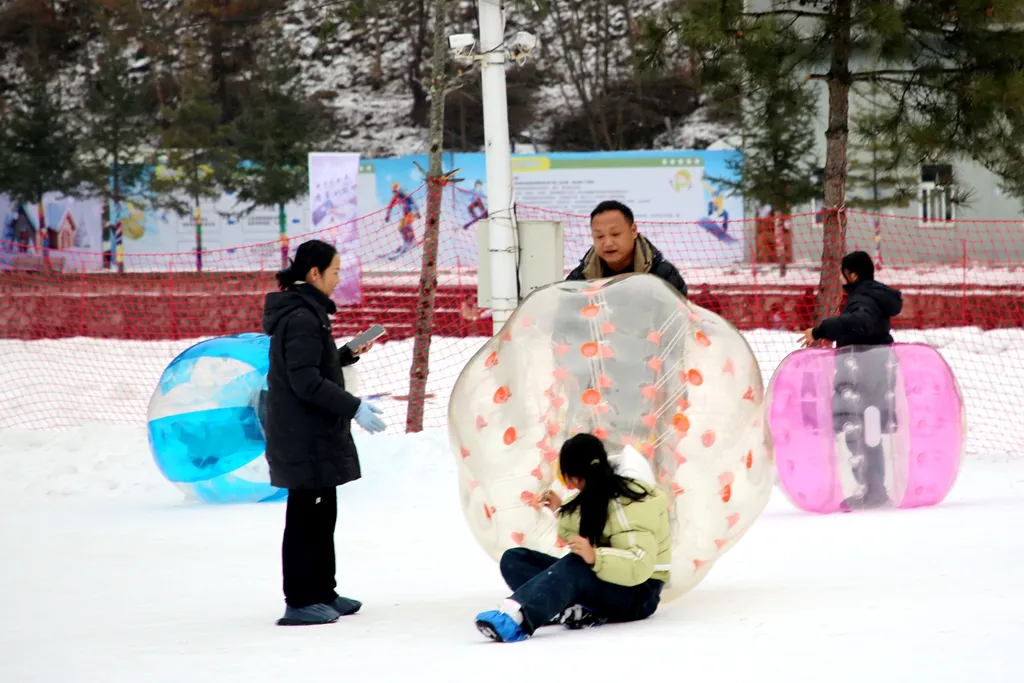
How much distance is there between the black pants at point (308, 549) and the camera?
4.82 metres

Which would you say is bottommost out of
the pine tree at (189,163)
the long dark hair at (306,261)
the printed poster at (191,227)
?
the long dark hair at (306,261)

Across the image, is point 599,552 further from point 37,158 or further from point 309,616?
point 37,158

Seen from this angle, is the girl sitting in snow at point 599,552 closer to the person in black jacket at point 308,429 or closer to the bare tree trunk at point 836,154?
the person in black jacket at point 308,429

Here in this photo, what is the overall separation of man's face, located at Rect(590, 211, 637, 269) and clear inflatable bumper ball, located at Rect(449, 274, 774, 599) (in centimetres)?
18

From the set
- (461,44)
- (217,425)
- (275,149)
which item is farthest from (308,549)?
(275,149)

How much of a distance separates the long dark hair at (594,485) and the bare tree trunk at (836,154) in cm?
712

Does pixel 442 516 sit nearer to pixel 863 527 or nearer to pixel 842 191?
pixel 863 527

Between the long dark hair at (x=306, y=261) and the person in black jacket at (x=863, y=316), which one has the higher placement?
the long dark hair at (x=306, y=261)

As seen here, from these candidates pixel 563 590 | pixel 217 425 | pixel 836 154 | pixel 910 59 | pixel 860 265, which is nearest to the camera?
pixel 563 590

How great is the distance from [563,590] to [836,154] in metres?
8.10

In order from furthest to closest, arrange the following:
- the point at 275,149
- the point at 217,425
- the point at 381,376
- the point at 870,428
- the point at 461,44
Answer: the point at 275,149 < the point at 381,376 < the point at 461,44 < the point at 217,425 < the point at 870,428

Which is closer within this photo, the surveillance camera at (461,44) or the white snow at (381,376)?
the surveillance camera at (461,44)

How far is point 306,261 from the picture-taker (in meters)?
4.96

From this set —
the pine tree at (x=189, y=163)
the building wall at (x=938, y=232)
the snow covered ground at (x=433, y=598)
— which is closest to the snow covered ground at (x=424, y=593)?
the snow covered ground at (x=433, y=598)
